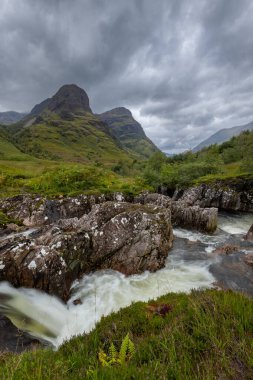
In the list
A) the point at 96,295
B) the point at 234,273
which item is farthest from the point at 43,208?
the point at 234,273

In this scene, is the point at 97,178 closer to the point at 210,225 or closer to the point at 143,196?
the point at 143,196

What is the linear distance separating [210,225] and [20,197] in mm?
20778

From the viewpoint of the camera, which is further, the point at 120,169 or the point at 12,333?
the point at 120,169

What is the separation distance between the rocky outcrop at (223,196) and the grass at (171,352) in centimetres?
3018

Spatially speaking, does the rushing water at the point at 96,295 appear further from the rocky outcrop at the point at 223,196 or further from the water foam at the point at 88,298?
the rocky outcrop at the point at 223,196

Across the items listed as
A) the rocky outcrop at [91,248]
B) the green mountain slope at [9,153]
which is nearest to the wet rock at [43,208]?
the rocky outcrop at [91,248]

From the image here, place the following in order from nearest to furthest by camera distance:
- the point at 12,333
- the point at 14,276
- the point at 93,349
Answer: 1. the point at 93,349
2. the point at 12,333
3. the point at 14,276

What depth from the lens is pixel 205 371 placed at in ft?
10.4

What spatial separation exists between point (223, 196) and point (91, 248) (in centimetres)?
2709

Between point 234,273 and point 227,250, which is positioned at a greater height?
point 227,250

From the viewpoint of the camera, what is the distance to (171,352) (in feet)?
11.4

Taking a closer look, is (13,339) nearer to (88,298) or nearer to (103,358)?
(88,298)

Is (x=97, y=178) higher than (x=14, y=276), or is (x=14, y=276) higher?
(x=97, y=178)

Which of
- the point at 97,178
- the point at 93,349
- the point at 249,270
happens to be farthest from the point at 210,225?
the point at 93,349
